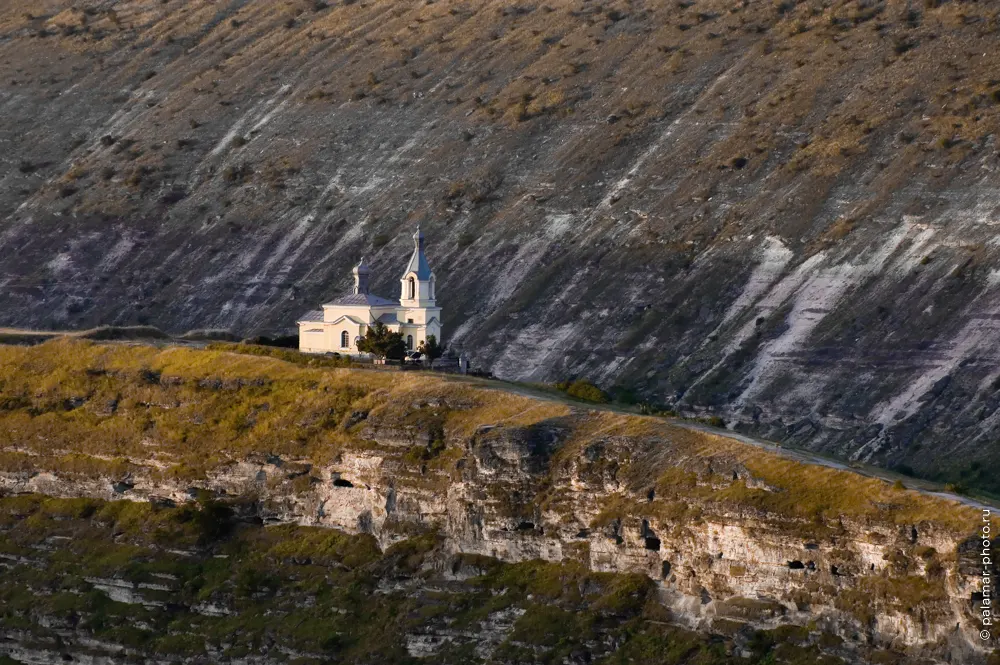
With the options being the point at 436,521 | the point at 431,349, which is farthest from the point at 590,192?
the point at 436,521

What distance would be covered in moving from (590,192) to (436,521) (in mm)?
52268

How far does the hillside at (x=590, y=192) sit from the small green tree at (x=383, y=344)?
1845 centimetres

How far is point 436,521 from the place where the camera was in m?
84.5

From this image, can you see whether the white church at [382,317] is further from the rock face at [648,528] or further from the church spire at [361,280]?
the rock face at [648,528]

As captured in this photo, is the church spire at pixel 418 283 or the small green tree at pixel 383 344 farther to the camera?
the church spire at pixel 418 283

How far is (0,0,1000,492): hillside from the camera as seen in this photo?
363 feet

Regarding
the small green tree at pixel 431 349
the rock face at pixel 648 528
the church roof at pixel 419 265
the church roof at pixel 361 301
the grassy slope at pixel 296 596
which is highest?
the church roof at pixel 419 265

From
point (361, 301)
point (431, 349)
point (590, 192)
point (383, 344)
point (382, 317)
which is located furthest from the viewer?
point (590, 192)

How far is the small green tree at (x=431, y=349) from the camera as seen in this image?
319 ft

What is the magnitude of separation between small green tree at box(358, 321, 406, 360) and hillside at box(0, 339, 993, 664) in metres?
2.48

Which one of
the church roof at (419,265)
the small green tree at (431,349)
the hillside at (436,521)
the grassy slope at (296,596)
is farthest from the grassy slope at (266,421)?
the church roof at (419,265)

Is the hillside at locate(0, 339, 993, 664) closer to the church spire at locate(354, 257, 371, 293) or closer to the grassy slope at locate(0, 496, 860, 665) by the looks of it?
the grassy slope at locate(0, 496, 860, 665)

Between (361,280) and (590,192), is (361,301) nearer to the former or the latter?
(361,280)

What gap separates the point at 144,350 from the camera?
100 m
